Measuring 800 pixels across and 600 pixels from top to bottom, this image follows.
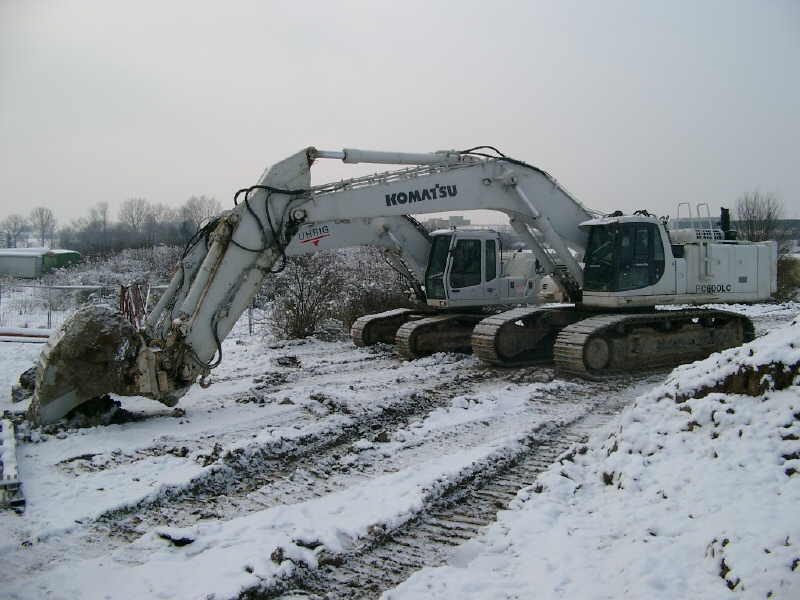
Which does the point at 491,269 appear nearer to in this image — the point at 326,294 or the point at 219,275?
the point at 326,294

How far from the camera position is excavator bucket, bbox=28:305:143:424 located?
7.40 meters

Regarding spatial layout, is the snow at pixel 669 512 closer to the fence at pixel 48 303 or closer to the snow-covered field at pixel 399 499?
the snow-covered field at pixel 399 499

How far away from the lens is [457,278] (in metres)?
13.4

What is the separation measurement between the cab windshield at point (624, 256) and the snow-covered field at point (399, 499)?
353 cm

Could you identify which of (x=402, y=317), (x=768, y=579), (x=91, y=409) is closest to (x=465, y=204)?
(x=402, y=317)

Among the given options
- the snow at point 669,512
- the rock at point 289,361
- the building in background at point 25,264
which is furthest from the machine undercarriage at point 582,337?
the building in background at point 25,264

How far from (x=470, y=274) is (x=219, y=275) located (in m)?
6.59

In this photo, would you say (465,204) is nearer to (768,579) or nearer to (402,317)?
(402,317)

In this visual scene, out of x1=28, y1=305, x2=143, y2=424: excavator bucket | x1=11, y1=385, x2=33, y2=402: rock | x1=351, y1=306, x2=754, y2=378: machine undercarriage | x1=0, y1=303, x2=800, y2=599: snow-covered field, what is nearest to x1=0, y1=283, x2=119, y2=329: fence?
x1=11, y1=385, x2=33, y2=402: rock

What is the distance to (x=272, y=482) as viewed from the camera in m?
5.93

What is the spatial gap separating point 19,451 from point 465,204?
725 cm

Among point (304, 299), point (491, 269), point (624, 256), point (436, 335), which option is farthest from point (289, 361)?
point (624, 256)

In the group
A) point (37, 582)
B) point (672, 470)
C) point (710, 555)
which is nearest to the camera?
point (710, 555)

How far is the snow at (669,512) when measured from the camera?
12.0 feet
